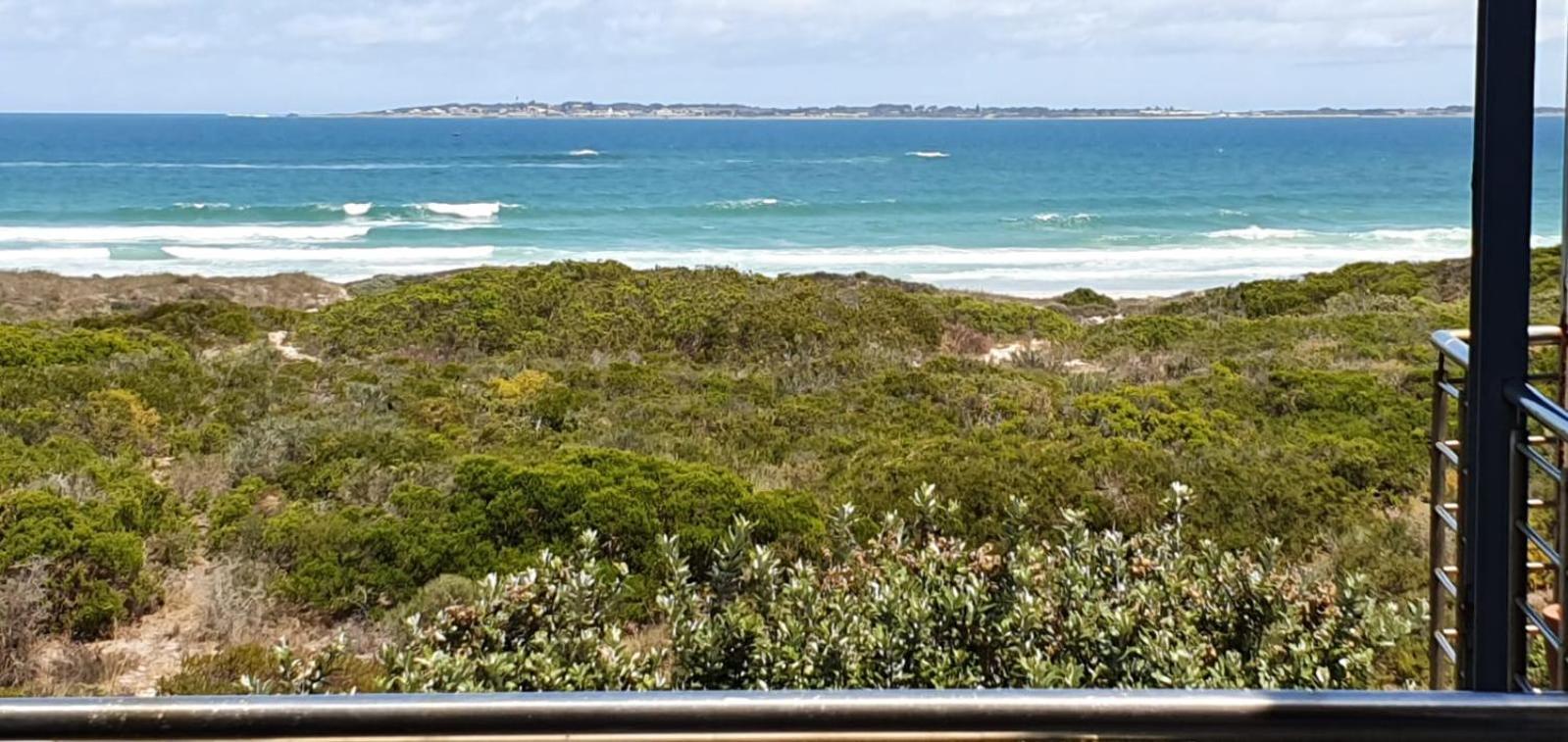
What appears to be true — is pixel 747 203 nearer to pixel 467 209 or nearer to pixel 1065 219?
pixel 467 209

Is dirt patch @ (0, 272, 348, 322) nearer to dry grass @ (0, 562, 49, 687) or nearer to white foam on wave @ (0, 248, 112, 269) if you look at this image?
white foam on wave @ (0, 248, 112, 269)

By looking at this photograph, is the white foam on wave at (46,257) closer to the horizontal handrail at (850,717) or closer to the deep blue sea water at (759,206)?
the deep blue sea water at (759,206)

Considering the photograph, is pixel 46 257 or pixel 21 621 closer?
pixel 21 621

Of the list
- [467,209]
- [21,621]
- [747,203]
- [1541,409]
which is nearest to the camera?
[1541,409]

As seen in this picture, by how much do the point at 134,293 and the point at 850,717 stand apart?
50.6 feet

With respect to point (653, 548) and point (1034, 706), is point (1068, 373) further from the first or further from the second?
point (1034, 706)

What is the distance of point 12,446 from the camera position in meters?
5.38

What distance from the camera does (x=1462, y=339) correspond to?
5.18ft

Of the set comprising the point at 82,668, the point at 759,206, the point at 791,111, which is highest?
the point at 791,111

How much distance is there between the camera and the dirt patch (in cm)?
1316

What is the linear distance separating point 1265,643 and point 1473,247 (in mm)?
1495

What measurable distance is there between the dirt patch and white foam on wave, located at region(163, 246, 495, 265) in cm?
432

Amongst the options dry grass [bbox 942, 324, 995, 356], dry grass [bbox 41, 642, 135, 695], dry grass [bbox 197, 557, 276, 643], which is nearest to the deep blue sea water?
dry grass [bbox 942, 324, 995, 356]

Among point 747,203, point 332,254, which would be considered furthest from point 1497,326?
point 747,203
